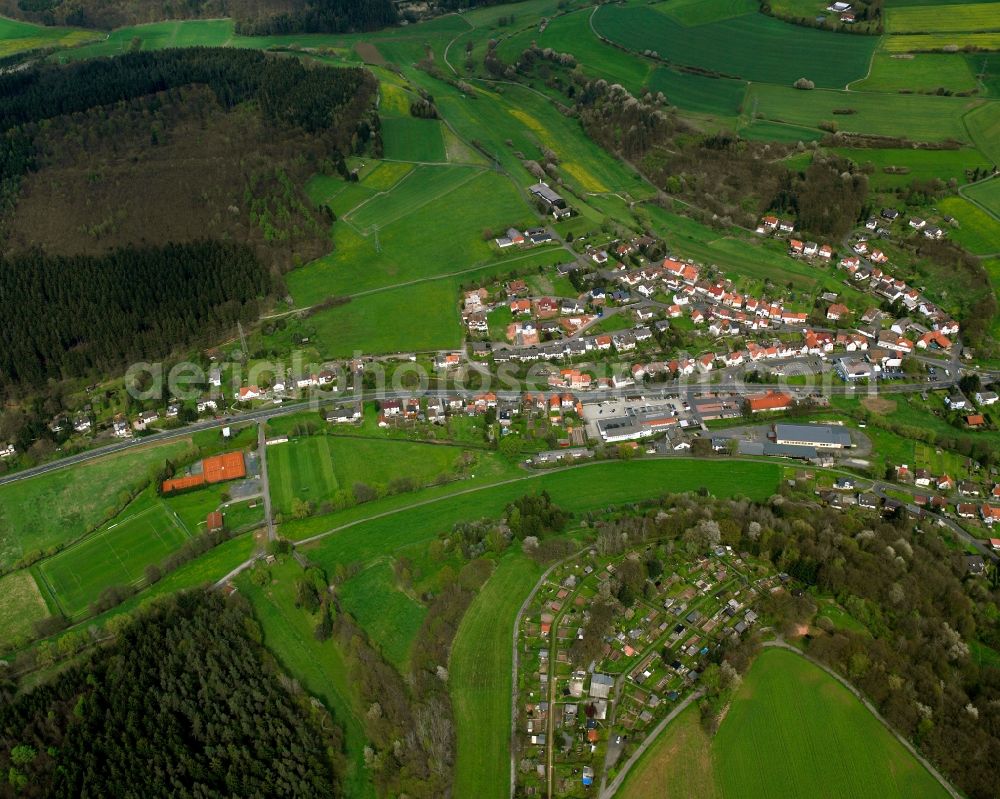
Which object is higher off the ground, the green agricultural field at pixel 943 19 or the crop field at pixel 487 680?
the green agricultural field at pixel 943 19

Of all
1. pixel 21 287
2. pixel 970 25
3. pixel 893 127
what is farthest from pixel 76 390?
pixel 970 25

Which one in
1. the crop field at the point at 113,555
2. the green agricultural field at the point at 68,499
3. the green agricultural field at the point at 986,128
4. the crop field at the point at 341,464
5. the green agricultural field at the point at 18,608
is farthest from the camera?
the green agricultural field at the point at 986,128

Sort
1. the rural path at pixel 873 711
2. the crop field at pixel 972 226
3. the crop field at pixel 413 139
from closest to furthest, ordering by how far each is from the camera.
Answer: the rural path at pixel 873 711
the crop field at pixel 972 226
the crop field at pixel 413 139

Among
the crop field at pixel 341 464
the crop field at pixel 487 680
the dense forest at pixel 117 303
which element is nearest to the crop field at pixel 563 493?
the crop field at pixel 341 464

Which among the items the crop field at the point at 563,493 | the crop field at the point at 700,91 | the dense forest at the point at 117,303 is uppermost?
the crop field at the point at 700,91

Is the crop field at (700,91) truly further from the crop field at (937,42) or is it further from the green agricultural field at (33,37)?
the green agricultural field at (33,37)

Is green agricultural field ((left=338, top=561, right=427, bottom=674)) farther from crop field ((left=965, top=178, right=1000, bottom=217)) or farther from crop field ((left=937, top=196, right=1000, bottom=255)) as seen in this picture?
crop field ((left=965, top=178, right=1000, bottom=217))
